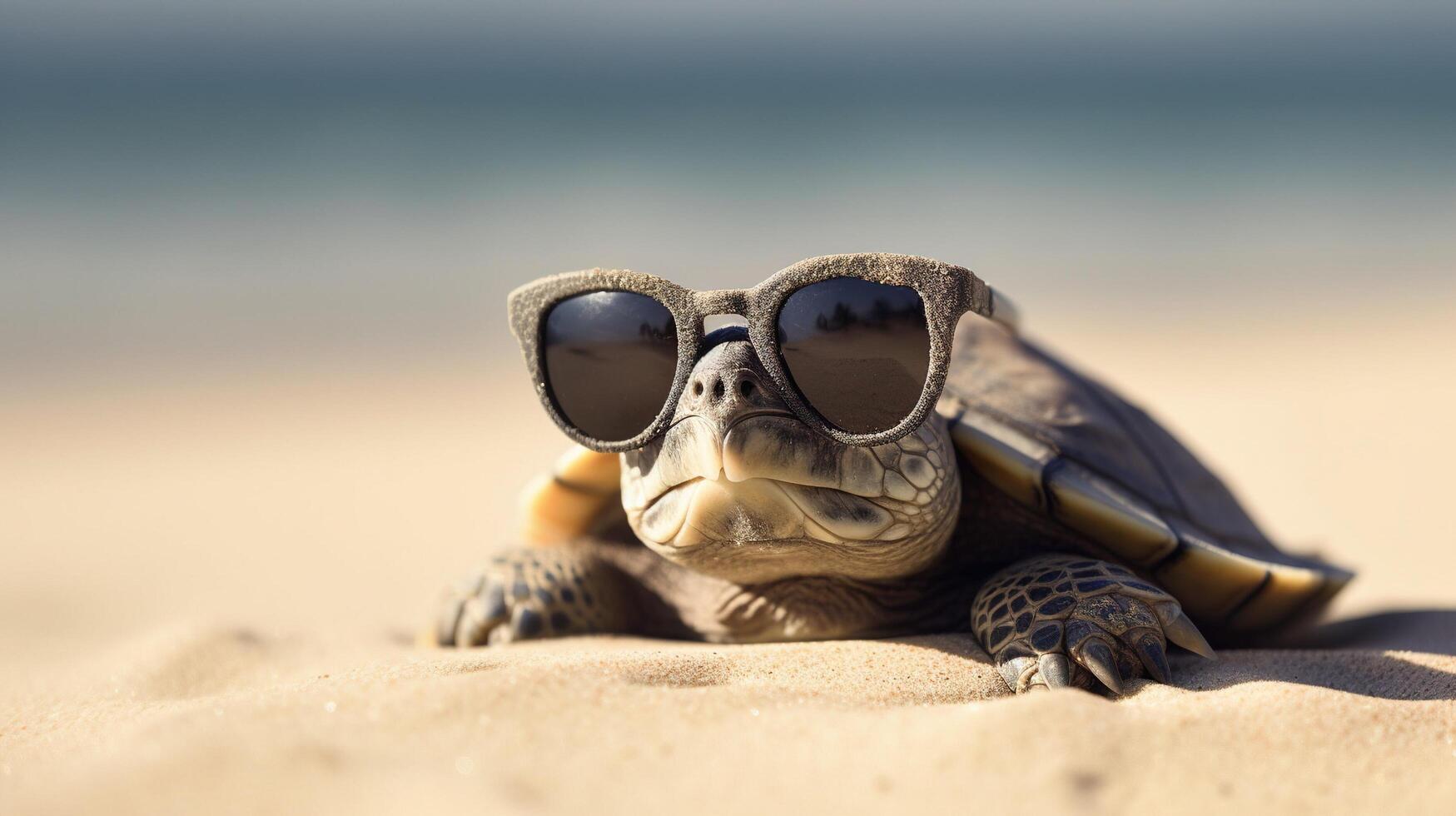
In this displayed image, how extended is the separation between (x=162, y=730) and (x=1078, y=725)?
4.68 feet

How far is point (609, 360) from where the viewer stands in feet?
7.76

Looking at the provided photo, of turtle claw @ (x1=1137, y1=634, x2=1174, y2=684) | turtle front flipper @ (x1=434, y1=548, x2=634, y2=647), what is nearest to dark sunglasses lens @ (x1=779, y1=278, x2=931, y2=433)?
turtle claw @ (x1=1137, y1=634, x2=1174, y2=684)

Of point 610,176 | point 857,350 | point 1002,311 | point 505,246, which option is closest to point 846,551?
point 857,350

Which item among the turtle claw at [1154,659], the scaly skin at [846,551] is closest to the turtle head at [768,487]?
the scaly skin at [846,551]

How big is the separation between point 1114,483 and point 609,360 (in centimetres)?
140

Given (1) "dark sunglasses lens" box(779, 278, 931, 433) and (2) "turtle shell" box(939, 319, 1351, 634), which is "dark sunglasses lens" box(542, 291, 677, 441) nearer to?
(1) "dark sunglasses lens" box(779, 278, 931, 433)

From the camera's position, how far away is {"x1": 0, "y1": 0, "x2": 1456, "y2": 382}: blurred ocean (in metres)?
16.6

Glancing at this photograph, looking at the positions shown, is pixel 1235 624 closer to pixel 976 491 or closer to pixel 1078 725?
pixel 976 491

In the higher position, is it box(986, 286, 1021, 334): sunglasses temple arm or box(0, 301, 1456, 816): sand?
box(986, 286, 1021, 334): sunglasses temple arm

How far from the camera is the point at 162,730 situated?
1691mm

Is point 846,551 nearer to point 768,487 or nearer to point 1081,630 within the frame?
point 768,487

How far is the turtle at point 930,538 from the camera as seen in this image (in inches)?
87.6

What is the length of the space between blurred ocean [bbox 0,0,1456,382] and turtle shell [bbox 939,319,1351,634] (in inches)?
470

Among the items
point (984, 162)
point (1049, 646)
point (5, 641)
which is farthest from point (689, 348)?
point (984, 162)
